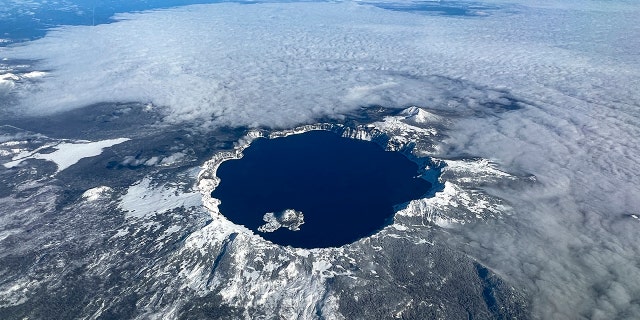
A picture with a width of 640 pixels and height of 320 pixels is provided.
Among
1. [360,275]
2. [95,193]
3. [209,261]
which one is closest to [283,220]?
[209,261]

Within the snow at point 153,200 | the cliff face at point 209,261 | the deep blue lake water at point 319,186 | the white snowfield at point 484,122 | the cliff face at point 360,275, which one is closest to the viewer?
the cliff face at point 360,275

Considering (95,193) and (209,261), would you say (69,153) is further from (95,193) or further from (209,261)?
(209,261)

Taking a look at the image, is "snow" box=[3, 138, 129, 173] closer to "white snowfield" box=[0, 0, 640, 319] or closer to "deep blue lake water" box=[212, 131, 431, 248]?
"white snowfield" box=[0, 0, 640, 319]

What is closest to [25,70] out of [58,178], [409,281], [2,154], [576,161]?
[2,154]

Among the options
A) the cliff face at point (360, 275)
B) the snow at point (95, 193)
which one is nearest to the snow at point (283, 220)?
the cliff face at point (360, 275)

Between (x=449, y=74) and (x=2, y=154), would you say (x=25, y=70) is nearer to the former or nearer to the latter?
(x=2, y=154)

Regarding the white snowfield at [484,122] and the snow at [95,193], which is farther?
the snow at [95,193]

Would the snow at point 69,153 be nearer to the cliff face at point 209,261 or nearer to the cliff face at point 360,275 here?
the cliff face at point 209,261

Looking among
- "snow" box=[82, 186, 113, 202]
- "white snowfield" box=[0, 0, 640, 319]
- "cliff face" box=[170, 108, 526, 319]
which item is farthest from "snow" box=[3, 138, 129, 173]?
"cliff face" box=[170, 108, 526, 319]
